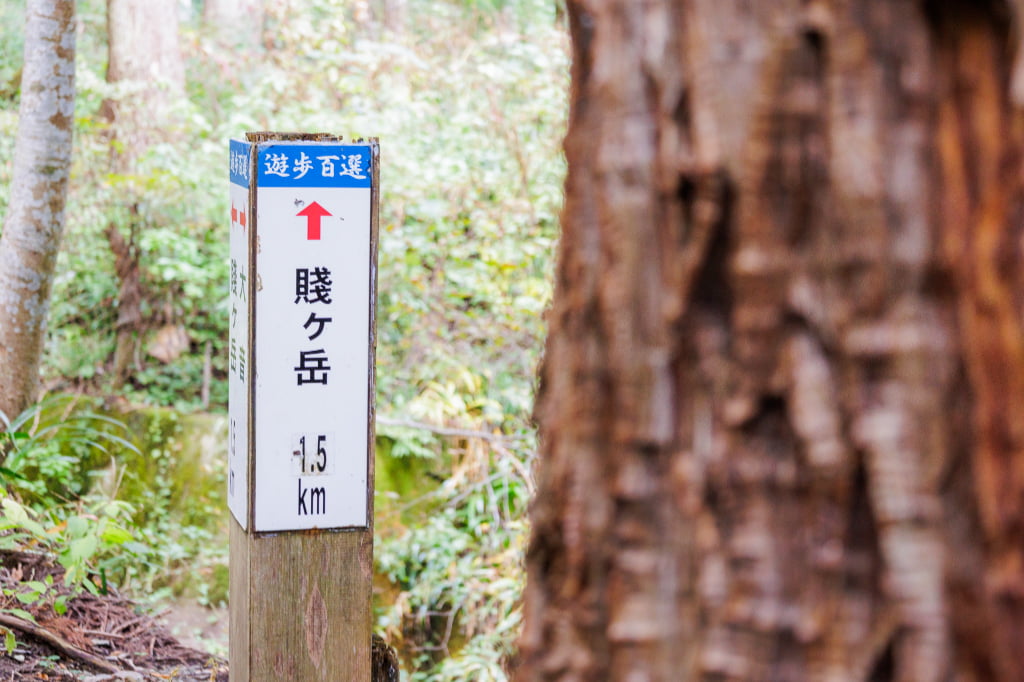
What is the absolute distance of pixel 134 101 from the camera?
7.68 meters

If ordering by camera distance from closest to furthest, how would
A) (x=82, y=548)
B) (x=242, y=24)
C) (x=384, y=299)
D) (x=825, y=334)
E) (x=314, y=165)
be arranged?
(x=825, y=334) → (x=314, y=165) → (x=82, y=548) → (x=384, y=299) → (x=242, y=24)

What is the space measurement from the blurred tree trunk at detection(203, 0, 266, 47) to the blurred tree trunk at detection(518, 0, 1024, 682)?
28.6ft

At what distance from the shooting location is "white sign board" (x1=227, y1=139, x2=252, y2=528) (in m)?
2.88

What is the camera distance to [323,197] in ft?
9.36

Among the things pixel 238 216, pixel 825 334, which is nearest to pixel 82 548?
pixel 238 216

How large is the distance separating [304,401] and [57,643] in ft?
4.61

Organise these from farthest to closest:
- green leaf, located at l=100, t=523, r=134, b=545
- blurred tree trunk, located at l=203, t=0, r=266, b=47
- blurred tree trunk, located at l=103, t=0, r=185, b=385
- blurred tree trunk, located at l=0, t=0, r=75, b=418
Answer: blurred tree trunk, located at l=203, t=0, r=266, b=47 < blurred tree trunk, located at l=103, t=0, r=185, b=385 < blurred tree trunk, located at l=0, t=0, r=75, b=418 < green leaf, located at l=100, t=523, r=134, b=545

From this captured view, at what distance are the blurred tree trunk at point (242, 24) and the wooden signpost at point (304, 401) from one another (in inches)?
260

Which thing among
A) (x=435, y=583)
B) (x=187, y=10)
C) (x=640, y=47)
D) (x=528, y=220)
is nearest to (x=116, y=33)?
(x=187, y=10)

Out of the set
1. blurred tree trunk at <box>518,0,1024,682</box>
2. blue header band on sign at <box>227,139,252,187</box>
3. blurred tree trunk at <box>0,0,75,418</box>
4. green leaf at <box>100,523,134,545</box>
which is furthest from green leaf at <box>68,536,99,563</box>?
blurred tree trunk at <box>518,0,1024,682</box>

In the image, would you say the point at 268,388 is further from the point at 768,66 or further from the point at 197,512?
the point at 197,512

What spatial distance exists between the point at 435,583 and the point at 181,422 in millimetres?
2286

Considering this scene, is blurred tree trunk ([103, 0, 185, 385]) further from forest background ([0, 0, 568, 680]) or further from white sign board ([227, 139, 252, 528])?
white sign board ([227, 139, 252, 528])

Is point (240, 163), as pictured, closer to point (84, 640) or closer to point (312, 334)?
point (312, 334)
